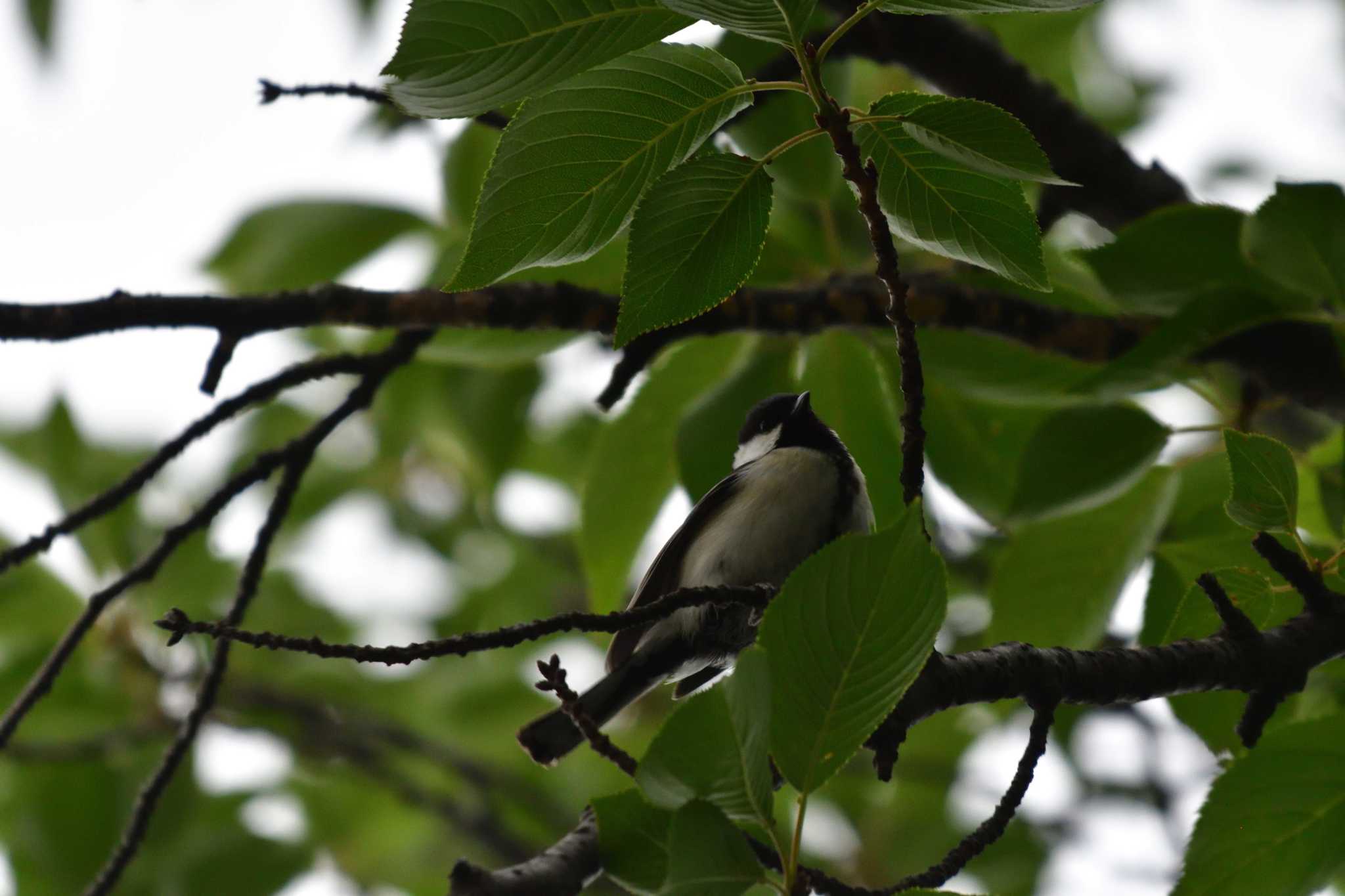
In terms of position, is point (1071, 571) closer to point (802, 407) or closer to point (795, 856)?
point (802, 407)

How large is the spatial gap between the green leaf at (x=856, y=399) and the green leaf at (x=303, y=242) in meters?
1.23

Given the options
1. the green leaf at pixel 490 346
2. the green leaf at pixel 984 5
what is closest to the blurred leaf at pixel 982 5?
the green leaf at pixel 984 5

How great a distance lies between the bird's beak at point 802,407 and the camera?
2800mm

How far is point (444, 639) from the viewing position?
135cm

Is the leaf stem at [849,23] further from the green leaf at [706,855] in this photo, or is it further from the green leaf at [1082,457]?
the green leaf at [1082,457]

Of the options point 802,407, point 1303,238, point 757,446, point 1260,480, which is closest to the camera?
point 1260,480

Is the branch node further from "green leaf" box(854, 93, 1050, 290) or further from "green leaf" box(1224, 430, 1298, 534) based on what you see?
"green leaf" box(854, 93, 1050, 290)

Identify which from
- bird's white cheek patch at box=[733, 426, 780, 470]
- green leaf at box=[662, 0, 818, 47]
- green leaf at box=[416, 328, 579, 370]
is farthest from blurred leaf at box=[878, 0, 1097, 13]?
bird's white cheek patch at box=[733, 426, 780, 470]

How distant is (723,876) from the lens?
122 cm

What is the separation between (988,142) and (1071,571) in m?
1.50

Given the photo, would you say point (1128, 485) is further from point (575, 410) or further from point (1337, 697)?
point (575, 410)

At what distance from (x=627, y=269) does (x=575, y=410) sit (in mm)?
4093

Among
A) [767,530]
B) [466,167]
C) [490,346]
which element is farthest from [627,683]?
[466,167]

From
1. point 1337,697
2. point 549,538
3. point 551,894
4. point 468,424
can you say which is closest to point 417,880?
point 549,538
